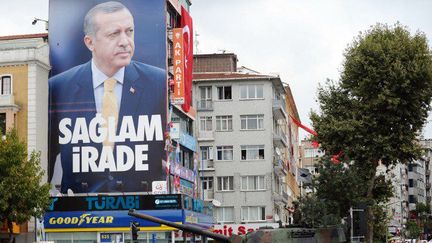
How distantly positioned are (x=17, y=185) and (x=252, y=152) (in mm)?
28870

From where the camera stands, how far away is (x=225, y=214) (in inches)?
2918

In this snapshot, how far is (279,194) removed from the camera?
77.1m

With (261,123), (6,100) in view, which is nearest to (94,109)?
(6,100)

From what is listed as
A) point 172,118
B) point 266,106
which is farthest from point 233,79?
point 172,118

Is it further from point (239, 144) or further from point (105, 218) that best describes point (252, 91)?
point (105, 218)

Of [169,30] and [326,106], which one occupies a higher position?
[169,30]

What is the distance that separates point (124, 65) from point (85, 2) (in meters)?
5.05

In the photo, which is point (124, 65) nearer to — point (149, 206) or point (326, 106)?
point (149, 206)

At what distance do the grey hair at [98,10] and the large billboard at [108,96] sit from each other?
0.22 feet

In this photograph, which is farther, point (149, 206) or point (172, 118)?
point (172, 118)

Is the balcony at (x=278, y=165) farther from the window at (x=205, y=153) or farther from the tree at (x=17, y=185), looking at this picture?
the tree at (x=17, y=185)

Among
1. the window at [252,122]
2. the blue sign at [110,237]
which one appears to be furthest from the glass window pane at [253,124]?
the blue sign at [110,237]

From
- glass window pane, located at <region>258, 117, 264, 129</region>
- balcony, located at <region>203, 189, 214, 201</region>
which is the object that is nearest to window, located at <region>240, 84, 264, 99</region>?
glass window pane, located at <region>258, 117, 264, 129</region>

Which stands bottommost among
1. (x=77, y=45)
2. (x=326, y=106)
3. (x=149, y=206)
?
(x=149, y=206)
